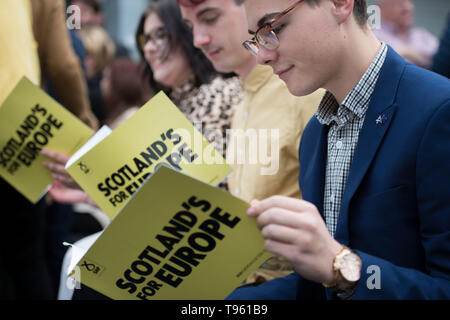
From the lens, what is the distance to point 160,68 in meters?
2.76

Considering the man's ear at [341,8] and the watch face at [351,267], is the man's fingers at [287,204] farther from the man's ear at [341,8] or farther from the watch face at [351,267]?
the man's ear at [341,8]

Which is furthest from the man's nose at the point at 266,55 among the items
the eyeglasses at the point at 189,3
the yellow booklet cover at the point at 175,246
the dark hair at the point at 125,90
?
the dark hair at the point at 125,90

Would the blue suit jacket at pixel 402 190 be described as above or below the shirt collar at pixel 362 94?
Result: below

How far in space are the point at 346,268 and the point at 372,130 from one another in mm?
371

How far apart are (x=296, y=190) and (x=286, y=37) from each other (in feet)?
2.36

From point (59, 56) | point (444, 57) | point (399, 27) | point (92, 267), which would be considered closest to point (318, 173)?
point (92, 267)

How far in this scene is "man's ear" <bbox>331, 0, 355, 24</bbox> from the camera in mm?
1241

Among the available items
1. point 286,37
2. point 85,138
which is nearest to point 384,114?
point 286,37

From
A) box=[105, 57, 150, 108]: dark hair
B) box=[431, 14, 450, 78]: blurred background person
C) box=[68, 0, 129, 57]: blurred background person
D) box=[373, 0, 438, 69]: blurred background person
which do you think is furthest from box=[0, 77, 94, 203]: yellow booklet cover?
box=[68, 0, 129, 57]: blurred background person

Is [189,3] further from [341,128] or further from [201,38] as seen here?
[341,128]

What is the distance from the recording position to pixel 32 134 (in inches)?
74.7

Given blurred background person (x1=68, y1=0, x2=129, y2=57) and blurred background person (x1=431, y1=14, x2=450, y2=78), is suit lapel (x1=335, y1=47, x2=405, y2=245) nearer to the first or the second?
blurred background person (x1=431, y1=14, x2=450, y2=78)

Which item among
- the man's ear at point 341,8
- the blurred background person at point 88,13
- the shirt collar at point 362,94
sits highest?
the blurred background person at point 88,13

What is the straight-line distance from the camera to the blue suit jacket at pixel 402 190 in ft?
3.43
